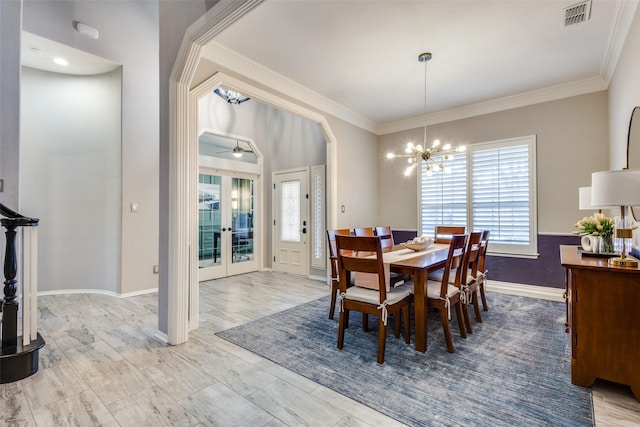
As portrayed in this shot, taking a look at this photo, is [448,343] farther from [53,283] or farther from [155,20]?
[155,20]

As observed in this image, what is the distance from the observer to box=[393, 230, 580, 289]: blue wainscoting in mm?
4062

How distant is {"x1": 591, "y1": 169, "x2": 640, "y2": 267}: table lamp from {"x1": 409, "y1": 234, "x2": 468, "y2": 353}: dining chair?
2.94 ft

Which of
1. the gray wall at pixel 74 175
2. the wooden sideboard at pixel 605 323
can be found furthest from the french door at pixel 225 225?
the wooden sideboard at pixel 605 323

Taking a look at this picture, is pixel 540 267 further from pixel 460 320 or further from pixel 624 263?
pixel 624 263

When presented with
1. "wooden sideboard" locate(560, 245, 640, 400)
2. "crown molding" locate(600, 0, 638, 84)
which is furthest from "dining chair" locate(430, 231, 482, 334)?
"crown molding" locate(600, 0, 638, 84)

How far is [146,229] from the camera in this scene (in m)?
4.47

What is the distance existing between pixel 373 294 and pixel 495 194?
10.6ft

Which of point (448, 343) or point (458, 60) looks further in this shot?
point (458, 60)

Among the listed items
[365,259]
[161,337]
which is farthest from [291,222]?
[365,259]

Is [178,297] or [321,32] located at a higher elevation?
[321,32]

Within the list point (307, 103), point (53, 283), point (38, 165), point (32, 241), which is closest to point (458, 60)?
point (307, 103)

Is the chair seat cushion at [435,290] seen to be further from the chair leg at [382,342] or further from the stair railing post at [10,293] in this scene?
the stair railing post at [10,293]

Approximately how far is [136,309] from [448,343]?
3.56 meters

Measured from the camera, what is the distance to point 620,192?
1.79 metres
